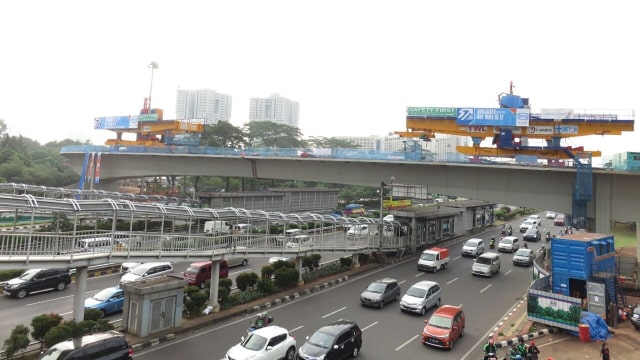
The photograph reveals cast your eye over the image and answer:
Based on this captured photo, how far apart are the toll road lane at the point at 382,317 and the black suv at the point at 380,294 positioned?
1.18 ft

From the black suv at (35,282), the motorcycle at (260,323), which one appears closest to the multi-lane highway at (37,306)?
the black suv at (35,282)

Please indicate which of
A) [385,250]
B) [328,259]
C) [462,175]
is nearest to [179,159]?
[328,259]

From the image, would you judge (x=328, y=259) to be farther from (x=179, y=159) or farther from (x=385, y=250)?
(x=179, y=159)

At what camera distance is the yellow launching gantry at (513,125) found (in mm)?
25984

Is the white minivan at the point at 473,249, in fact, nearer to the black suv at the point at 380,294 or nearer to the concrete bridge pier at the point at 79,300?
the black suv at the point at 380,294

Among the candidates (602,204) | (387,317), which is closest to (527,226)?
(602,204)

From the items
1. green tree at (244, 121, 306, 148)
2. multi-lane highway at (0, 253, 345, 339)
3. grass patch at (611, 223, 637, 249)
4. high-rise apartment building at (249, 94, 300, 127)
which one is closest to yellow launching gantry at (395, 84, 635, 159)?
multi-lane highway at (0, 253, 345, 339)

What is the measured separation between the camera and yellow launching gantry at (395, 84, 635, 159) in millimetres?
25984

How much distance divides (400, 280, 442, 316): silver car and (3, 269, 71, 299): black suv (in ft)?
63.1

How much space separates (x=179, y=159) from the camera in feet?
150

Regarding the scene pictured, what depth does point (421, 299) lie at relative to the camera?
62.7 feet

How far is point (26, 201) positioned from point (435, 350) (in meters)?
15.9

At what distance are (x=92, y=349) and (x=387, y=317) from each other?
495 inches

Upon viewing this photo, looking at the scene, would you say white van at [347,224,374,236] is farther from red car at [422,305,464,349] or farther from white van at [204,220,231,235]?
red car at [422,305,464,349]
